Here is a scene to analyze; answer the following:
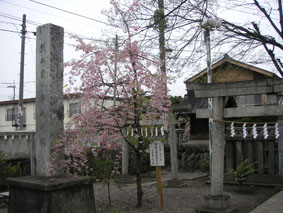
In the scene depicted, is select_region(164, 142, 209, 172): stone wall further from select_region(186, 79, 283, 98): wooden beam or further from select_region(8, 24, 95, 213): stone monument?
select_region(8, 24, 95, 213): stone monument

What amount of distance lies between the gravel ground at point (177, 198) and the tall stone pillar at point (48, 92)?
Result: 2079 mm

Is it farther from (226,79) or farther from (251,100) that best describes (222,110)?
(251,100)

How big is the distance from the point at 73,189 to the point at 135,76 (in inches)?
101

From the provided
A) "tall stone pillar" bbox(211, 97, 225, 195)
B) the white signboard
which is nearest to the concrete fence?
the white signboard

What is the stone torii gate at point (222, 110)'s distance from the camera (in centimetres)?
580

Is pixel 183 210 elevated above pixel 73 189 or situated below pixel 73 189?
below

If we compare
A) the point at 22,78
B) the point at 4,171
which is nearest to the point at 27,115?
the point at 22,78

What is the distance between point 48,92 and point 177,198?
4356 mm

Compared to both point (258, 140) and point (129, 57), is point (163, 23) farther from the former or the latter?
point (258, 140)

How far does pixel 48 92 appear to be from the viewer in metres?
5.70

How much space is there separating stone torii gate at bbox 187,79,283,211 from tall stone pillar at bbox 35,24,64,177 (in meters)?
2.61

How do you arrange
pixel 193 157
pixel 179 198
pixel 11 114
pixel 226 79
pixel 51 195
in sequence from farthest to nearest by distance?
1. pixel 11 114
2. pixel 226 79
3. pixel 193 157
4. pixel 179 198
5. pixel 51 195

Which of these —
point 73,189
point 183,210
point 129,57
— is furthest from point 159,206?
point 129,57

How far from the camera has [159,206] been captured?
6906mm
